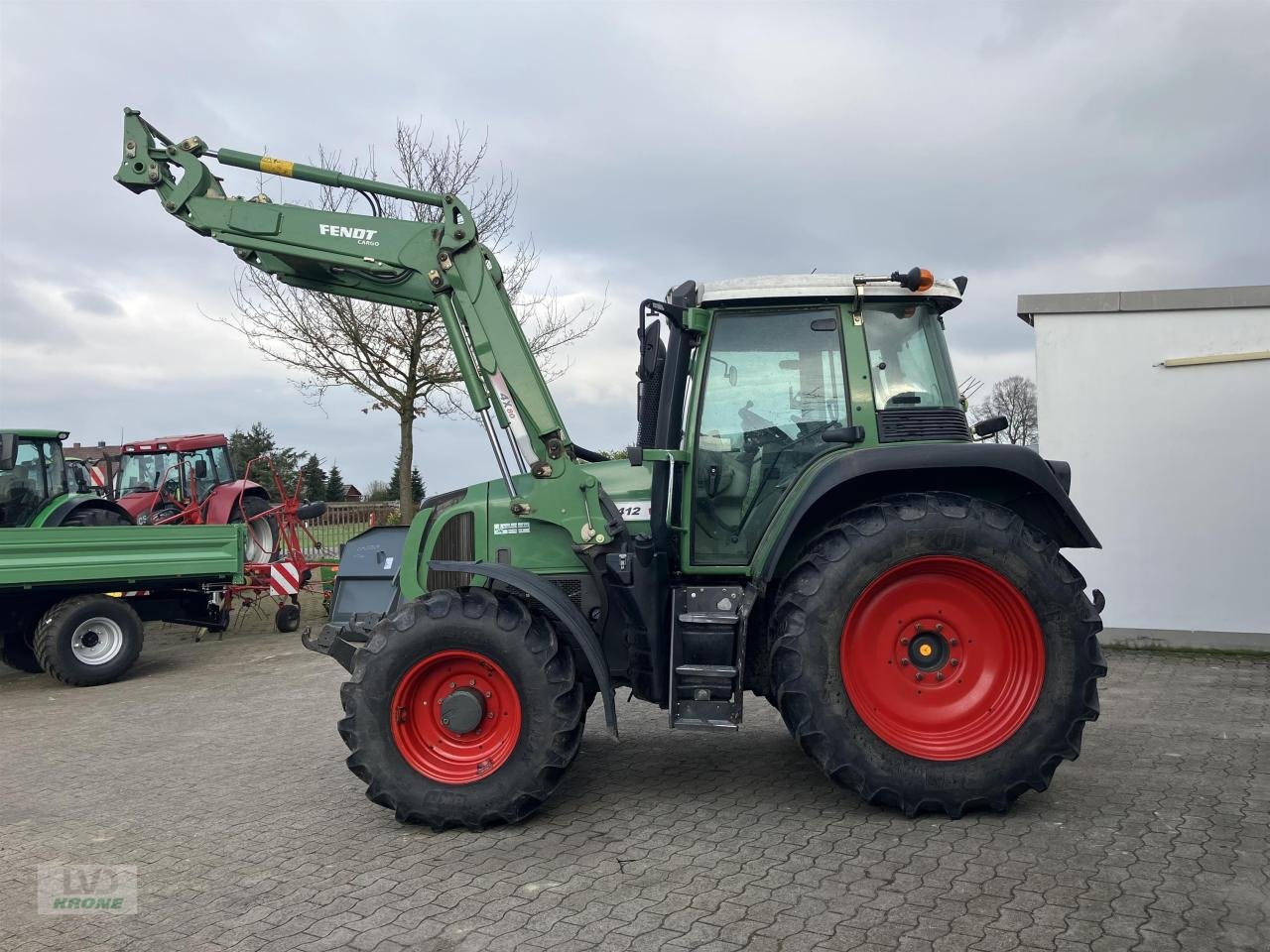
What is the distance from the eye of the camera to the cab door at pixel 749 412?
4945 mm

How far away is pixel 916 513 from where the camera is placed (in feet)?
14.8

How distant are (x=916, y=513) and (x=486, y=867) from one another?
8.04 ft

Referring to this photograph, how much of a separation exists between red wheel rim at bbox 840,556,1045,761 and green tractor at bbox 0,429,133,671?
8968 mm

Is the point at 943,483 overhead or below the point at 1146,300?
below

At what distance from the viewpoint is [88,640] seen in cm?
967

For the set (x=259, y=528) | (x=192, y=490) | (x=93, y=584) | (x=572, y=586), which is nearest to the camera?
(x=572, y=586)

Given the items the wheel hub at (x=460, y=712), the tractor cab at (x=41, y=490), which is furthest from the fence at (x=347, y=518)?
the wheel hub at (x=460, y=712)

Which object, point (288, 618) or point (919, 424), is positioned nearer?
point (919, 424)

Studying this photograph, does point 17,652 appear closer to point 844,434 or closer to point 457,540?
point 457,540

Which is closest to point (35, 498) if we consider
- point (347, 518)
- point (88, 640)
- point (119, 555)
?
point (119, 555)

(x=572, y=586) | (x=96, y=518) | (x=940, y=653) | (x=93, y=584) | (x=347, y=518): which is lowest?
(x=940, y=653)

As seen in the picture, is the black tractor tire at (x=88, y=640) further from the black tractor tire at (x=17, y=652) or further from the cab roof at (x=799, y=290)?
the cab roof at (x=799, y=290)

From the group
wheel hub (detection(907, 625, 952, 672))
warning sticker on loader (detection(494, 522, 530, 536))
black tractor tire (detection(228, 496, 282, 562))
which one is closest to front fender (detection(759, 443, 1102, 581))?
wheel hub (detection(907, 625, 952, 672))

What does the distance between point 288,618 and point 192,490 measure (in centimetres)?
236
